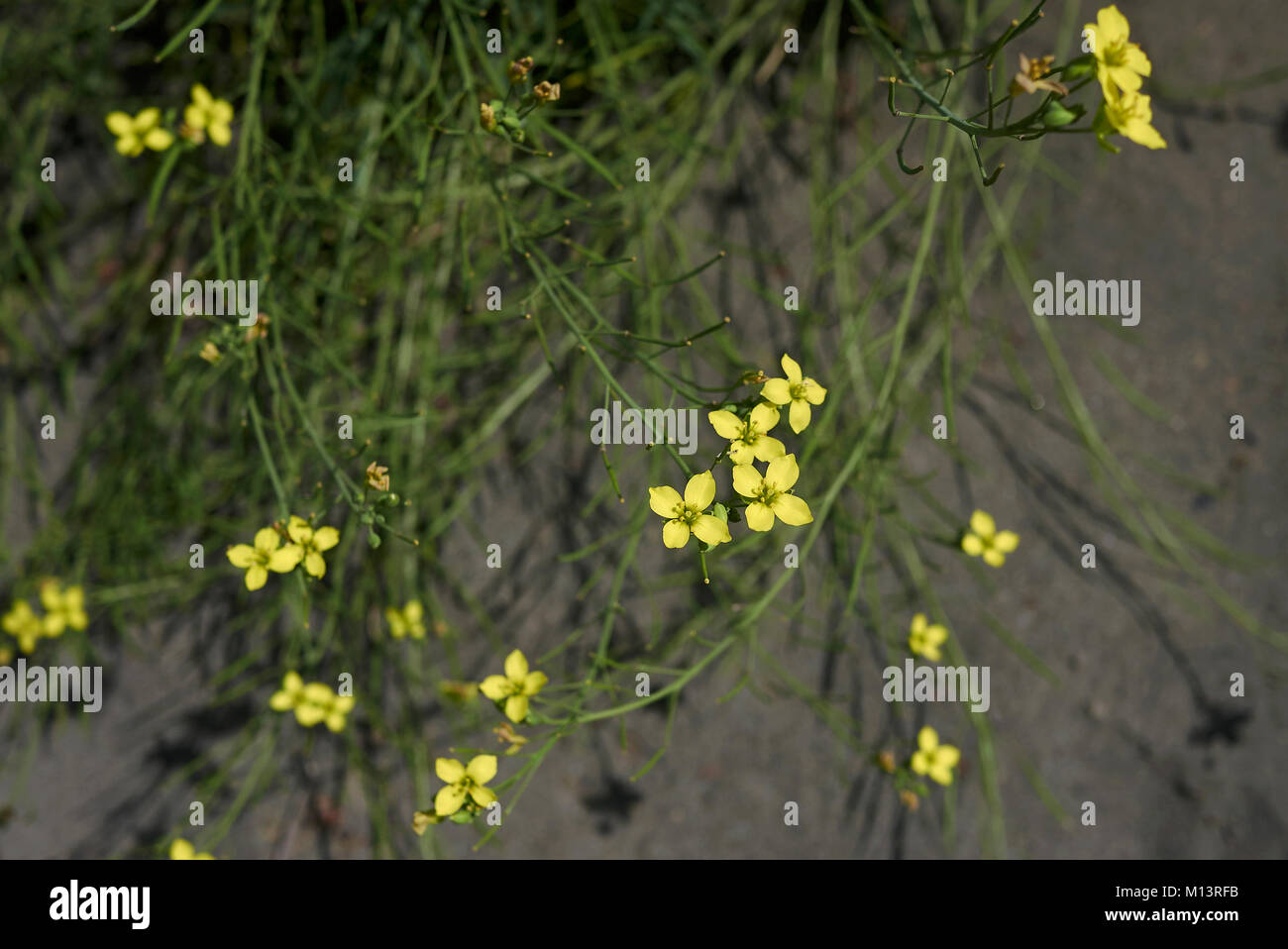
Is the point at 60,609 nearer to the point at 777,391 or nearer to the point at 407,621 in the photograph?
the point at 407,621

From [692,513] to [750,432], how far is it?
13 centimetres

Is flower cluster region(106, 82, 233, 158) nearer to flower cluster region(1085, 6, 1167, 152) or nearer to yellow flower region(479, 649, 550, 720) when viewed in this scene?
yellow flower region(479, 649, 550, 720)

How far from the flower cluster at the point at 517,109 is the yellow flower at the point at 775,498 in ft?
1.80

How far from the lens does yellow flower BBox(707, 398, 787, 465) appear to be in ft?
3.49

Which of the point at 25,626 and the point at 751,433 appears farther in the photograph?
the point at 25,626

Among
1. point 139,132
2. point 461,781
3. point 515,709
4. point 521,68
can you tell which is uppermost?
point 139,132

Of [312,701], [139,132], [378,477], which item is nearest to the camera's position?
[378,477]

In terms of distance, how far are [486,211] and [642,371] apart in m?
0.52

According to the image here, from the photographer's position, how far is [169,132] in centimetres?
160

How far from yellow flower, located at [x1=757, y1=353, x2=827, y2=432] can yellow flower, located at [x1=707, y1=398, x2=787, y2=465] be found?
0.4 inches

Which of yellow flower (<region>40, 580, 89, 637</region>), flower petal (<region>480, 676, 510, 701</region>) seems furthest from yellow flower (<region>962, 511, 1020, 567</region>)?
yellow flower (<region>40, 580, 89, 637</region>)

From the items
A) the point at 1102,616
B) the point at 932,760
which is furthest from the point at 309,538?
the point at 1102,616
